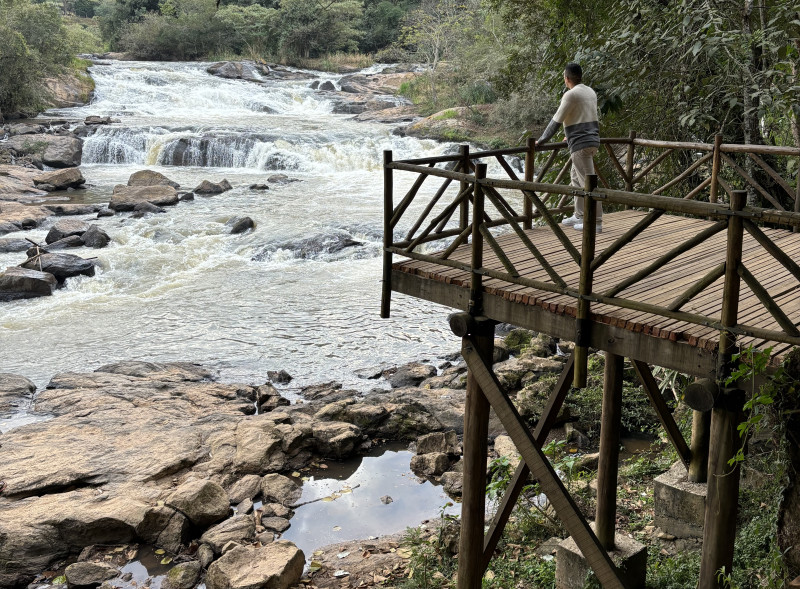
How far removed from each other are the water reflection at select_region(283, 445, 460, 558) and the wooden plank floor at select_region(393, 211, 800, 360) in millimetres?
3338

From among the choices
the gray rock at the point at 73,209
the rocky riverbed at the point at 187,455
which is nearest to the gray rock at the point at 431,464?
the rocky riverbed at the point at 187,455

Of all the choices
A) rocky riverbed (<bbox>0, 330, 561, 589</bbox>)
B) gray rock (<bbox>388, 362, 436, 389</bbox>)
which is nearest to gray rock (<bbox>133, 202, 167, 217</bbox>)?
rocky riverbed (<bbox>0, 330, 561, 589</bbox>)

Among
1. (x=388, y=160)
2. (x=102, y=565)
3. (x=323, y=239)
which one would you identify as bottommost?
(x=102, y=565)

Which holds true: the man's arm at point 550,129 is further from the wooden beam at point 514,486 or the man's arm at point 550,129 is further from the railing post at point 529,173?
the wooden beam at point 514,486

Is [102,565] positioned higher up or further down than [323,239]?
further down

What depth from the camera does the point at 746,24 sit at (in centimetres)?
955

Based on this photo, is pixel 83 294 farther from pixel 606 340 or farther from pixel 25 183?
pixel 606 340

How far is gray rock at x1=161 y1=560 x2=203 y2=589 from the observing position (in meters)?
7.64

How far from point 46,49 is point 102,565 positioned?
32.4 metres

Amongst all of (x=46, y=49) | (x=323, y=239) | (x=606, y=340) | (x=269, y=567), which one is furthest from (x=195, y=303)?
(x=46, y=49)

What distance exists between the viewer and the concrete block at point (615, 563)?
21.0ft

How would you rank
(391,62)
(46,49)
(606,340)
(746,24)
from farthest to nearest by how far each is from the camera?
(391,62) → (46,49) → (746,24) → (606,340)

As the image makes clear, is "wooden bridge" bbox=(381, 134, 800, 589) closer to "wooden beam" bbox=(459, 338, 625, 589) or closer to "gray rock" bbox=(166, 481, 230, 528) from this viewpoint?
"wooden beam" bbox=(459, 338, 625, 589)

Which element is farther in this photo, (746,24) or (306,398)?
(306,398)
